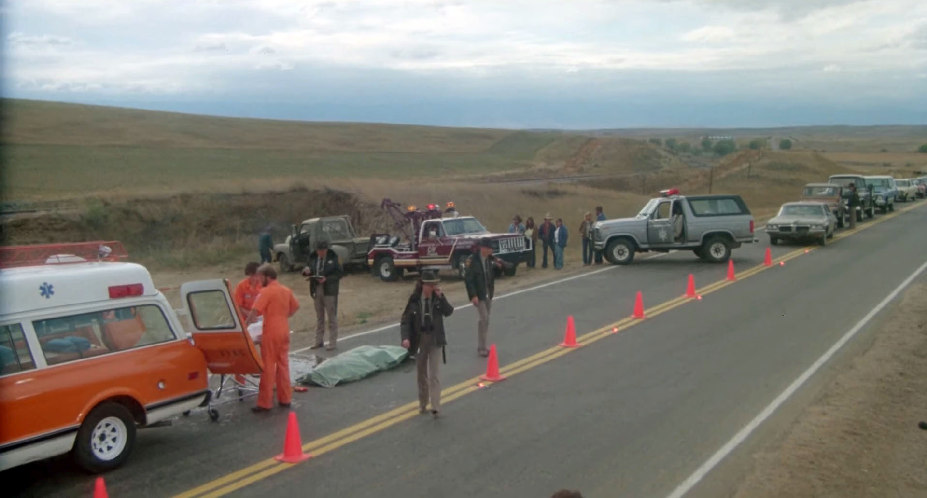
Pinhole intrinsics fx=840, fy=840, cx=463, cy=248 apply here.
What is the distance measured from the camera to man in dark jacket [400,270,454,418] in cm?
962

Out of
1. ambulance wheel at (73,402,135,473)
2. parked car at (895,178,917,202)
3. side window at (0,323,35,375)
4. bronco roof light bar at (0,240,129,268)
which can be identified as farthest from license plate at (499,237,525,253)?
parked car at (895,178,917,202)

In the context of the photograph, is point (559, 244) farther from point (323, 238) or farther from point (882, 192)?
point (882, 192)

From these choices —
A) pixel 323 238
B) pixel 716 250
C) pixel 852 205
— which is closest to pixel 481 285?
pixel 716 250

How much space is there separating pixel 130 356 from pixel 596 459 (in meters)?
4.68

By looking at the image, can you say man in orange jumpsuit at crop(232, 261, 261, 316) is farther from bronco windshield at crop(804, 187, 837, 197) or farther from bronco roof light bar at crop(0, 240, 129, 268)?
bronco windshield at crop(804, 187, 837, 197)

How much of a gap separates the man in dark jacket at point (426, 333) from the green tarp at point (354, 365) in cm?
197

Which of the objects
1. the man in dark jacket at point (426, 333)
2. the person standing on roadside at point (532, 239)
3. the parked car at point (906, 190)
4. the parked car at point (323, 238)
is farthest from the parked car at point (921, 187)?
the man in dark jacket at point (426, 333)

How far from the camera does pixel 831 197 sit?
113 feet

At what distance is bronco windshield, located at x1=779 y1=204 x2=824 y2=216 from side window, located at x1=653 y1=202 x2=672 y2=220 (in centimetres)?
645

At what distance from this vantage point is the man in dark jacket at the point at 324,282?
1362 cm

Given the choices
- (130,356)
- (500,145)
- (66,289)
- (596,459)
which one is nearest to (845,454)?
(596,459)

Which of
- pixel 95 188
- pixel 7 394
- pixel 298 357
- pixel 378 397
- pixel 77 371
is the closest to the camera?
pixel 7 394

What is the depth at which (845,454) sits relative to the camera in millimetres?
8164

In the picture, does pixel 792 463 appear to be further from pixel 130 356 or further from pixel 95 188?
pixel 95 188
